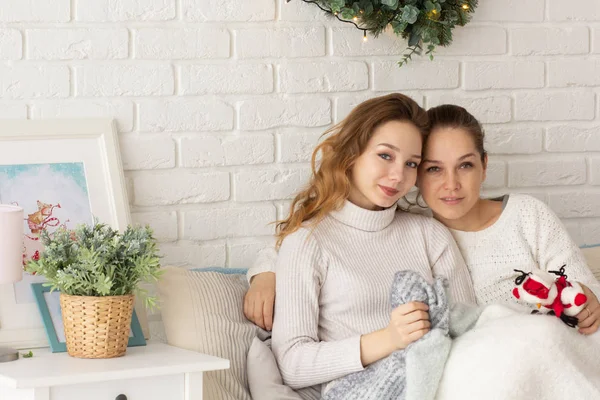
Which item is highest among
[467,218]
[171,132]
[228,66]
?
[228,66]

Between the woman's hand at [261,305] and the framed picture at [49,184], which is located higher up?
the framed picture at [49,184]

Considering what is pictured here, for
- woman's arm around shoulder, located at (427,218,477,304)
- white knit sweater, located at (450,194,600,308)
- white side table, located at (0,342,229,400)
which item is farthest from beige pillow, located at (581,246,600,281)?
white side table, located at (0,342,229,400)

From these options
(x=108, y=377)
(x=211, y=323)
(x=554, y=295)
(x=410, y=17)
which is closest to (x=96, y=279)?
(x=108, y=377)

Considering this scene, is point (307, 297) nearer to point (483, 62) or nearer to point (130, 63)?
point (130, 63)

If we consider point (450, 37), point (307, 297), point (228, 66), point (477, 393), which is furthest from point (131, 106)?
point (477, 393)

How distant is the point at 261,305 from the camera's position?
79.9 inches

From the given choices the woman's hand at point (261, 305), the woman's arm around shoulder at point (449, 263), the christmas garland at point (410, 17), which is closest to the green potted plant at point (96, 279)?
the woman's hand at point (261, 305)

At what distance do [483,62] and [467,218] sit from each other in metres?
0.46

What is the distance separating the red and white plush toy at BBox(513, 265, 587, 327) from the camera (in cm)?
187

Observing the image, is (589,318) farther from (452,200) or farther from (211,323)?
(211,323)

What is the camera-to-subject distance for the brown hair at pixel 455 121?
2189 millimetres

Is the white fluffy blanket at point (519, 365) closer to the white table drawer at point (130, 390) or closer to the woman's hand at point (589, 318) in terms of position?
the woman's hand at point (589, 318)

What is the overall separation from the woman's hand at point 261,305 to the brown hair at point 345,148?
133mm

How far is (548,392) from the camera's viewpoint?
5.54 feet
